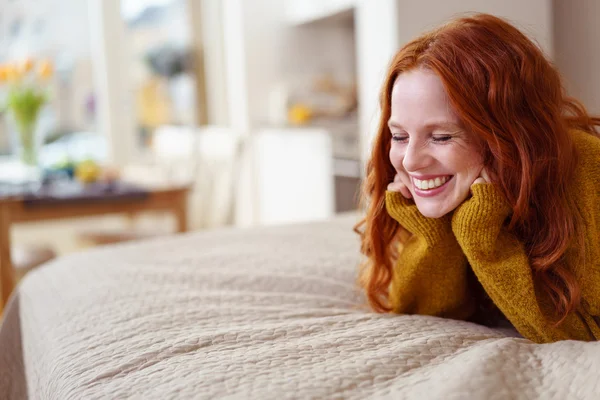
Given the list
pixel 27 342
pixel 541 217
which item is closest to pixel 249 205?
pixel 27 342

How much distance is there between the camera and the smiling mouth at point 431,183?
0.87 metres

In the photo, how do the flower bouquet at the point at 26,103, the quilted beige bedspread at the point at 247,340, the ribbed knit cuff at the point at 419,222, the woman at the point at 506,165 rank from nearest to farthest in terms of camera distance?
the quilted beige bedspread at the point at 247,340
the woman at the point at 506,165
the ribbed knit cuff at the point at 419,222
the flower bouquet at the point at 26,103

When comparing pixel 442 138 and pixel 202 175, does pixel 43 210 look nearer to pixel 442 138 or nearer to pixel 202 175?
pixel 202 175

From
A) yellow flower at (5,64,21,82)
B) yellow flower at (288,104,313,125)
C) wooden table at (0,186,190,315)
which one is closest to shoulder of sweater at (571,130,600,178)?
wooden table at (0,186,190,315)

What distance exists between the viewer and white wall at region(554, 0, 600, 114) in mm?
2125

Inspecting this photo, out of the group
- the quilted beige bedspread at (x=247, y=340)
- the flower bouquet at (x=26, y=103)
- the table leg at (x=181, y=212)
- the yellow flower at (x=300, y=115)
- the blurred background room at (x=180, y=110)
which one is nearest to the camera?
the quilted beige bedspread at (x=247, y=340)

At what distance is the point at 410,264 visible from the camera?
0.97 m

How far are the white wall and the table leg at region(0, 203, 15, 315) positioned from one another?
2237 mm

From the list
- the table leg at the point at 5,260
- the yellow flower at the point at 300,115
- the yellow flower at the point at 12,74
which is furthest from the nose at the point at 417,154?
the yellow flower at the point at 300,115

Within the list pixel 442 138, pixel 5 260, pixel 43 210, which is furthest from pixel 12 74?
pixel 442 138

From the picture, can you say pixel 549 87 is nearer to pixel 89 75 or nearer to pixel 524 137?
pixel 524 137

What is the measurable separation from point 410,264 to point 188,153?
2882 millimetres

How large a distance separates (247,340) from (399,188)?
0.29m

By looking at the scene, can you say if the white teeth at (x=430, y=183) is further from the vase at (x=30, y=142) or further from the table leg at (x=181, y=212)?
the vase at (x=30, y=142)
